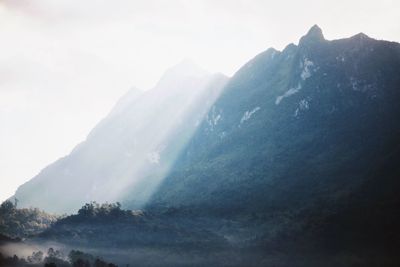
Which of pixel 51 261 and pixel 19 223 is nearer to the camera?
pixel 51 261

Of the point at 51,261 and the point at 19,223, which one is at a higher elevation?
the point at 19,223

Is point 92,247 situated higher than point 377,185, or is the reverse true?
point 377,185

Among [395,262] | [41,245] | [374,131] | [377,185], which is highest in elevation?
[374,131]

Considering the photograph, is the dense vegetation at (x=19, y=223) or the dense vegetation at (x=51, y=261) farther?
the dense vegetation at (x=19, y=223)

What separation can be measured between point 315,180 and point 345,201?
27.6 m

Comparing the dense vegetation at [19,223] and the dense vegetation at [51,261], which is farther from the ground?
the dense vegetation at [19,223]

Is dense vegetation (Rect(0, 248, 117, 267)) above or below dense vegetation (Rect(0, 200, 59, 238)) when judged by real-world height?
below

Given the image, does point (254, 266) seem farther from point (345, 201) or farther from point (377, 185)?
point (377, 185)

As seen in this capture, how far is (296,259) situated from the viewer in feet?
455

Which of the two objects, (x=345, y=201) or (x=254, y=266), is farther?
(x=345, y=201)

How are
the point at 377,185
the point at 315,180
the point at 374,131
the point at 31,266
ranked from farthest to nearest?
the point at 374,131
the point at 315,180
the point at 377,185
the point at 31,266

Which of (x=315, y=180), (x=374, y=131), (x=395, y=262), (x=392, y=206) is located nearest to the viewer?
(x=395, y=262)

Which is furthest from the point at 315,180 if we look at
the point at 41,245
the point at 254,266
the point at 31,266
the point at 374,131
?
the point at 31,266

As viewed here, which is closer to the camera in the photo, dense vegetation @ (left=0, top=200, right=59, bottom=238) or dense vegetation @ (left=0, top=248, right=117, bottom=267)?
dense vegetation @ (left=0, top=248, right=117, bottom=267)
